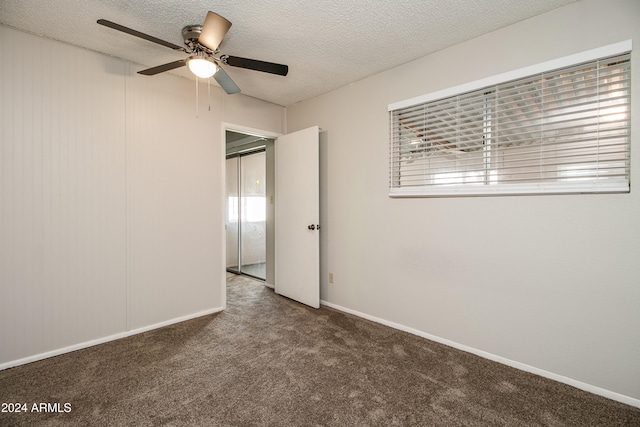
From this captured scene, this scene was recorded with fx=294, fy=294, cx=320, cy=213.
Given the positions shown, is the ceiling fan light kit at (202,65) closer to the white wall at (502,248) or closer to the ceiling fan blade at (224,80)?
the ceiling fan blade at (224,80)

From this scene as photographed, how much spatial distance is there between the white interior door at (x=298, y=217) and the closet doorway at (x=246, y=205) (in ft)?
2.36

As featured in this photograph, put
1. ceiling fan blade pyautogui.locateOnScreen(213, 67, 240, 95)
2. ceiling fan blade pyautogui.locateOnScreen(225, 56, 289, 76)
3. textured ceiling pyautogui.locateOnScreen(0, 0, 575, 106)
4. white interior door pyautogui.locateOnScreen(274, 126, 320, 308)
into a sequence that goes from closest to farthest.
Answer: textured ceiling pyautogui.locateOnScreen(0, 0, 575, 106)
ceiling fan blade pyautogui.locateOnScreen(225, 56, 289, 76)
ceiling fan blade pyautogui.locateOnScreen(213, 67, 240, 95)
white interior door pyautogui.locateOnScreen(274, 126, 320, 308)

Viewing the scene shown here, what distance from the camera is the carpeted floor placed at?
5.45 feet

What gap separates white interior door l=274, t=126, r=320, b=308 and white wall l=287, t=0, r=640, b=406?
0.90 feet

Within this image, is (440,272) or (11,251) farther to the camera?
(440,272)

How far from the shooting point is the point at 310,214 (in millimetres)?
3410

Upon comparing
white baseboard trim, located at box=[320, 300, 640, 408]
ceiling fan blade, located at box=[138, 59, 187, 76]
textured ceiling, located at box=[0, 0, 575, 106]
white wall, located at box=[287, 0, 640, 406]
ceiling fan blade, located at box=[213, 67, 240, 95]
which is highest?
textured ceiling, located at box=[0, 0, 575, 106]

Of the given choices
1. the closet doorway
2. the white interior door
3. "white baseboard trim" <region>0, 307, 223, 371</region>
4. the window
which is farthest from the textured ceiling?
"white baseboard trim" <region>0, 307, 223, 371</region>

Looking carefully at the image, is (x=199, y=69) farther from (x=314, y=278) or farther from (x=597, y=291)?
(x=597, y=291)

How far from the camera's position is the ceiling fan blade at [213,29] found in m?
1.70

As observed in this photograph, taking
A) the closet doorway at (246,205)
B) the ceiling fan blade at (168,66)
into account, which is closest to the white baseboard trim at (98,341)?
the closet doorway at (246,205)

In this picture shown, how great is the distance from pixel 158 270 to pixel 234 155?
8.93 ft

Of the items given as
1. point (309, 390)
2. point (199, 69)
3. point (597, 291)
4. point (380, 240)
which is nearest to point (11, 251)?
point (199, 69)

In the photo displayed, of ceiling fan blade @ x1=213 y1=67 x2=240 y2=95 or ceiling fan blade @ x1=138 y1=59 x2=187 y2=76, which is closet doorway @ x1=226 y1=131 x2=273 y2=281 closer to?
ceiling fan blade @ x1=213 y1=67 x2=240 y2=95
